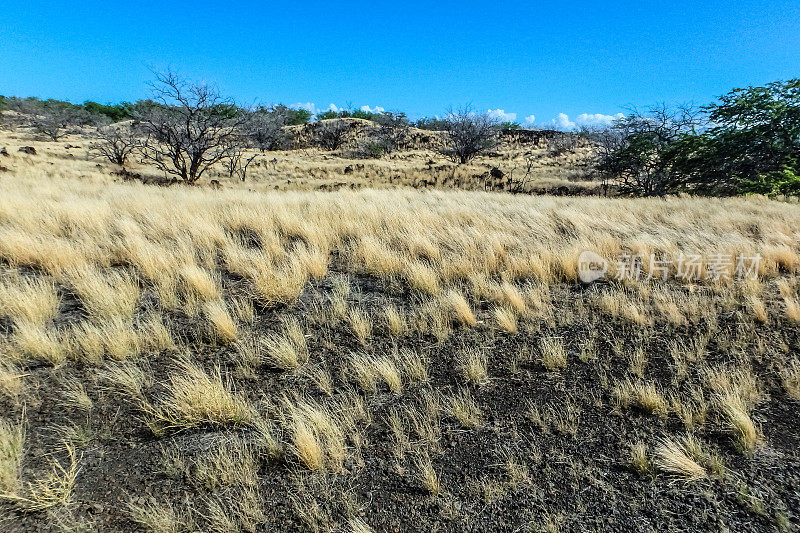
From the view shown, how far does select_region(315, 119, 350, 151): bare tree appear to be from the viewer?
53.0 meters

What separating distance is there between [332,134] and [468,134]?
79.5ft

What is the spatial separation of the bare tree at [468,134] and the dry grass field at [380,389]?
3509cm

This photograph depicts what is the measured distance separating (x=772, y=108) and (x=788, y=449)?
64.3 ft

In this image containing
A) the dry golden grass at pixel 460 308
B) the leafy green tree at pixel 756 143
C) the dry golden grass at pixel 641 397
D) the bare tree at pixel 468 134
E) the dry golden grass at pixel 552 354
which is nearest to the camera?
the dry golden grass at pixel 641 397

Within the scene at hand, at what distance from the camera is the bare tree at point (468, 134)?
3825cm

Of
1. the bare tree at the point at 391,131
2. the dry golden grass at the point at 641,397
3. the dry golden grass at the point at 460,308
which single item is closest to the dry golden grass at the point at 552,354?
the dry golden grass at the point at 641,397

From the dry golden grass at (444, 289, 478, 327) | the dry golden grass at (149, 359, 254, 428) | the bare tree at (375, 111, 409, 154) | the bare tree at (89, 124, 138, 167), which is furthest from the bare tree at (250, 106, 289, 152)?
the dry golden grass at (149, 359, 254, 428)

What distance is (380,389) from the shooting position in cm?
290

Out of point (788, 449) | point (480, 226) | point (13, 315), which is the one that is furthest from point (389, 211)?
point (788, 449)

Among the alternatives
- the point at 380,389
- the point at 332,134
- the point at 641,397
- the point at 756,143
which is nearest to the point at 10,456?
the point at 380,389

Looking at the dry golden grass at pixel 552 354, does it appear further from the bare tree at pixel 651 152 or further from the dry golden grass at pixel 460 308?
the bare tree at pixel 651 152

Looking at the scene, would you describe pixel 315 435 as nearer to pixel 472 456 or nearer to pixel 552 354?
pixel 472 456

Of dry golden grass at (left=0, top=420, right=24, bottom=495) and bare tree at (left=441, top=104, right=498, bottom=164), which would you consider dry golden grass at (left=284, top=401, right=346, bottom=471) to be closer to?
dry golden grass at (left=0, top=420, right=24, bottom=495)

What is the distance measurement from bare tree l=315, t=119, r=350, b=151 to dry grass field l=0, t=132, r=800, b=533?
50.7 metres
